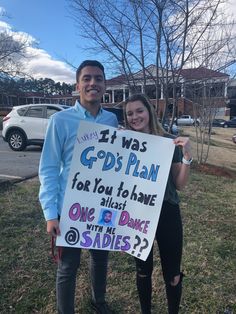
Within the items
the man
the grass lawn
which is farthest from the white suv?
the man

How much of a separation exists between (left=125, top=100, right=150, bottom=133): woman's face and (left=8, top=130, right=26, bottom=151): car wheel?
1030 centimetres

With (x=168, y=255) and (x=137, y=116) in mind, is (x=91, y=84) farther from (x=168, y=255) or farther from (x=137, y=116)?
(x=168, y=255)

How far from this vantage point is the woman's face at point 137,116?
2.41m

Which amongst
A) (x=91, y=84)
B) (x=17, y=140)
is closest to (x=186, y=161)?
(x=91, y=84)

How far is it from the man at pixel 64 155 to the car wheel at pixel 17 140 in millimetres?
10171

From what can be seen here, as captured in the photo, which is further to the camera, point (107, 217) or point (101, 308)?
point (101, 308)

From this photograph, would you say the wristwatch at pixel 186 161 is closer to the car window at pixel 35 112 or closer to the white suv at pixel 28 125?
the white suv at pixel 28 125

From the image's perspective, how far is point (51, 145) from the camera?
2.30 meters

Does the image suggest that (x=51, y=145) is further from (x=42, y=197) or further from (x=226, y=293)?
(x=226, y=293)

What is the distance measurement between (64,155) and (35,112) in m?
10.2

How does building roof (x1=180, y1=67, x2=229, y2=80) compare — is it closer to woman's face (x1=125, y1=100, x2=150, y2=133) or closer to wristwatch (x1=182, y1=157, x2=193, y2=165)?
woman's face (x1=125, y1=100, x2=150, y2=133)

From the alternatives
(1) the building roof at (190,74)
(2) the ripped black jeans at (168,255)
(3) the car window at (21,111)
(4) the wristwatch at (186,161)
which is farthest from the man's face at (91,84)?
(3) the car window at (21,111)

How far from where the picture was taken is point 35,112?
12.2 metres

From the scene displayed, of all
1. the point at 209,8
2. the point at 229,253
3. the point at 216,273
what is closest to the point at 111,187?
the point at 216,273
